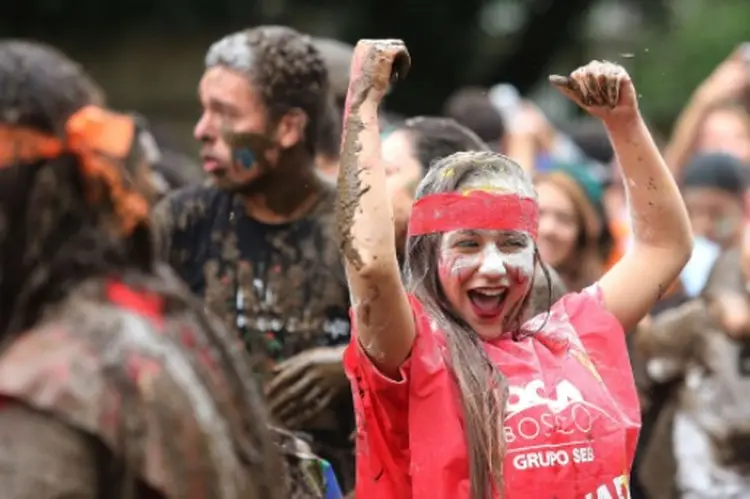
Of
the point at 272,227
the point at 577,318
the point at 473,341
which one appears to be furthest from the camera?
the point at 272,227

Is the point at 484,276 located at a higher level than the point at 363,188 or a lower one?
lower

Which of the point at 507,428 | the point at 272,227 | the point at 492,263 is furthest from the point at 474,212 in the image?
the point at 272,227

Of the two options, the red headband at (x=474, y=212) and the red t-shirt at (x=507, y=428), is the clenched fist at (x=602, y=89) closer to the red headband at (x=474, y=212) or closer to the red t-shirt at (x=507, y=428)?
the red headband at (x=474, y=212)

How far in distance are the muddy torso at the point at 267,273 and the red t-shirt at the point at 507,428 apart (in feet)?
4.47

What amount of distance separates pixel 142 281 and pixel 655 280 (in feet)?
5.45

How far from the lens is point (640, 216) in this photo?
16.3 feet

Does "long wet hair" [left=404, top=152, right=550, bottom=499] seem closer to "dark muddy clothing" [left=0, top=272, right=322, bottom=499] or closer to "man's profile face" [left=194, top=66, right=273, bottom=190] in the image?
"dark muddy clothing" [left=0, top=272, right=322, bottom=499]

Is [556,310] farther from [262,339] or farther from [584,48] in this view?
[584,48]

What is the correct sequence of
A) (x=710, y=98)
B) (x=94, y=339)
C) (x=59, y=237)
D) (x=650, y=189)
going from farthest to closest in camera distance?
(x=710, y=98) → (x=650, y=189) → (x=59, y=237) → (x=94, y=339)

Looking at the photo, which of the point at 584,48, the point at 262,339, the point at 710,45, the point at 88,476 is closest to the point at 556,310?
the point at 262,339

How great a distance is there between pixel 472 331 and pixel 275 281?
146cm

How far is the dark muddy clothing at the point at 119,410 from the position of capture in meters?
3.42

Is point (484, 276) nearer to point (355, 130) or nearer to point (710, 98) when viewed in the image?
point (355, 130)

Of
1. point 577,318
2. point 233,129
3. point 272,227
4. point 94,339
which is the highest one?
point 94,339
